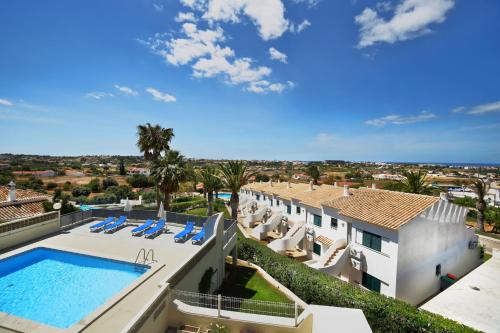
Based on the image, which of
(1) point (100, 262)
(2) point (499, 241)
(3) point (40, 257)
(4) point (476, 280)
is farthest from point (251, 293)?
(2) point (499, 241)

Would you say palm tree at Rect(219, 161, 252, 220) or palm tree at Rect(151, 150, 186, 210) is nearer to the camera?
palm tree at Rect(219, 161, 252, 220)

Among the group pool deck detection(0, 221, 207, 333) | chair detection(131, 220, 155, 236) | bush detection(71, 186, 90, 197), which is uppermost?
chair detection(131, 220, 155, 236)

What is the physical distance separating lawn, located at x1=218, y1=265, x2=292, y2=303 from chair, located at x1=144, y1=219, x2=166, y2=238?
5912mm

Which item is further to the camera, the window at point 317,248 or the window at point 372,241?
the window at point 317,248

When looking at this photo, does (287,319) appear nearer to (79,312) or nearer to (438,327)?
(438,327)

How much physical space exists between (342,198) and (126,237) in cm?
1890

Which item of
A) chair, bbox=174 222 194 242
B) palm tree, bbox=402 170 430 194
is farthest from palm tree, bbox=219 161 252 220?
palm tree, bbox=402 170 430 194

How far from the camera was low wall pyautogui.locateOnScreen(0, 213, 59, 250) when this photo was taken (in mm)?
15250

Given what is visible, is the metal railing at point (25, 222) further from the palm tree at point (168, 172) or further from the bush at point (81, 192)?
the bush at point (81, 192)

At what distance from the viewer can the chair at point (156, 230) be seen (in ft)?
59.4

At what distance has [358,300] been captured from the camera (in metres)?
12.8

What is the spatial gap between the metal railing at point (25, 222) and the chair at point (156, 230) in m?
6.83

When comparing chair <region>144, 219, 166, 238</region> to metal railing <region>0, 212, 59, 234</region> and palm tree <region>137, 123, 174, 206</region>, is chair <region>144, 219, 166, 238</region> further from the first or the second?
palm tree <region>137, 123, 174, 206</region>

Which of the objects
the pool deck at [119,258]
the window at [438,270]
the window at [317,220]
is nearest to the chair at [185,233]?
the pool deck at [119,258]
